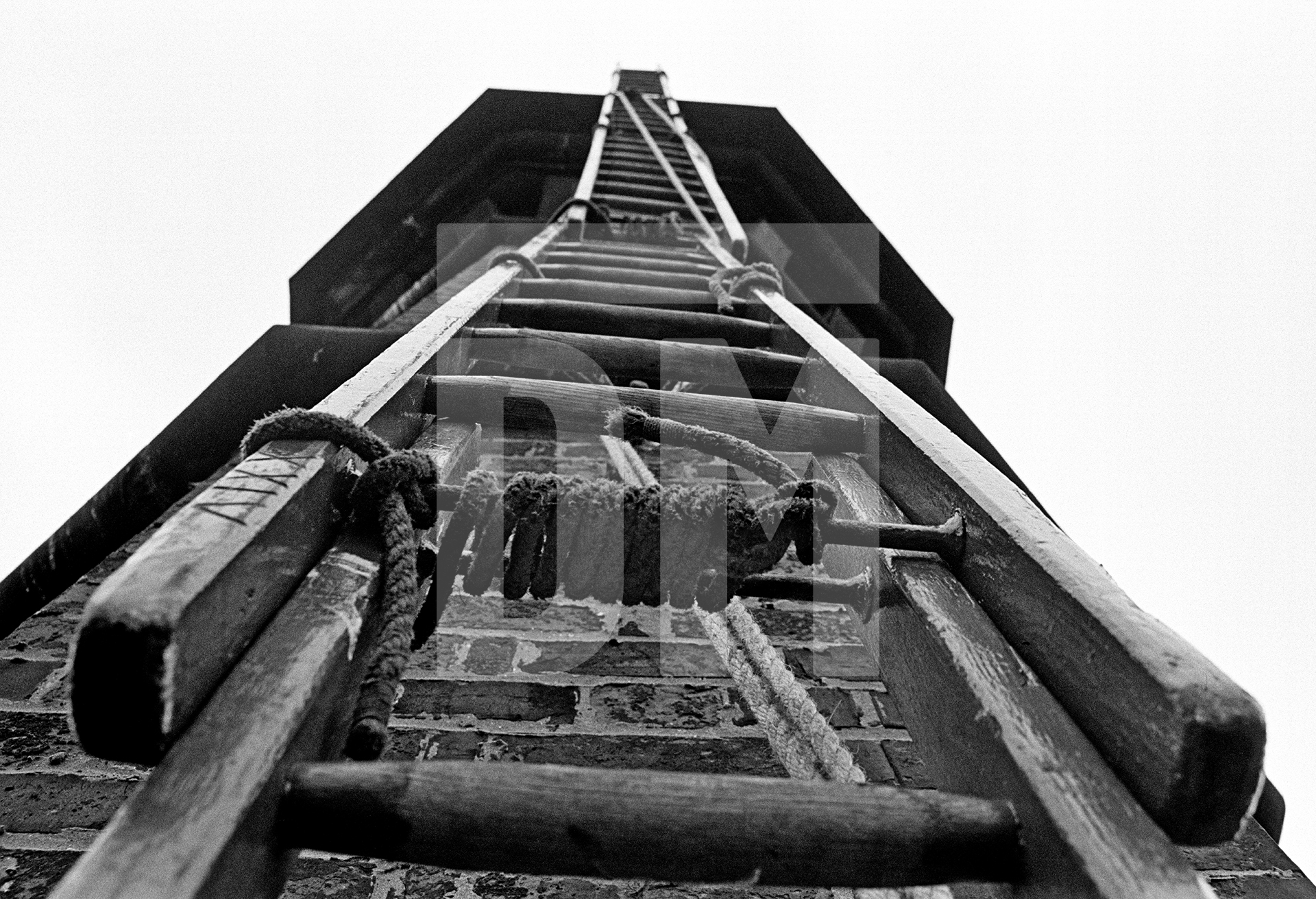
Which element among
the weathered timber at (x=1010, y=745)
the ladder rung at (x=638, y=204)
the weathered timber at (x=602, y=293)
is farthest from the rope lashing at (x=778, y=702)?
the ladder rung at (x=638, y=204)

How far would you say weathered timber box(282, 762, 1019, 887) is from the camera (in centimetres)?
57

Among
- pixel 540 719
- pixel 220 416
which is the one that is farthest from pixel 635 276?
pixel 540 719

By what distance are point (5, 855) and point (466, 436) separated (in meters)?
0.93

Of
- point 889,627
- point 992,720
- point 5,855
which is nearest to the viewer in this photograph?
point 992,720

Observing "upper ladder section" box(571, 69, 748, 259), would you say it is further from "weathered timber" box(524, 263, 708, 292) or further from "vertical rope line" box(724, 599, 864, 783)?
"vertical rope line" box(724, 599, 864, 783)

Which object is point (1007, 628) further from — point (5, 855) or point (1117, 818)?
point (5, 855)

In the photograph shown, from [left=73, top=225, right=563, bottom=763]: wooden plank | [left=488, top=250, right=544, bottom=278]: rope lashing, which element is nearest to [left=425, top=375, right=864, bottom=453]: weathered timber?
[left=73, top=225, right=563, bottom=763]: wooden plank

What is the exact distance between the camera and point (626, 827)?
57 centimetres

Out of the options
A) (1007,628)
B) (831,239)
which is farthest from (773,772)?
(831,239)

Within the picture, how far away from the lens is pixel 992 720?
2.24 ft

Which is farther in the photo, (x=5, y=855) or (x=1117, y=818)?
(x=5, y=855)

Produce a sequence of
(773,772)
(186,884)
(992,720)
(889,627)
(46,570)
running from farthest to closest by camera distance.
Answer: (46,570), (773,772), (889,627), (992,720), (186,884)

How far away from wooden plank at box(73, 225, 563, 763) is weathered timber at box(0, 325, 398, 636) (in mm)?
1065

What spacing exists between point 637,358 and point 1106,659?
1.09 meters
